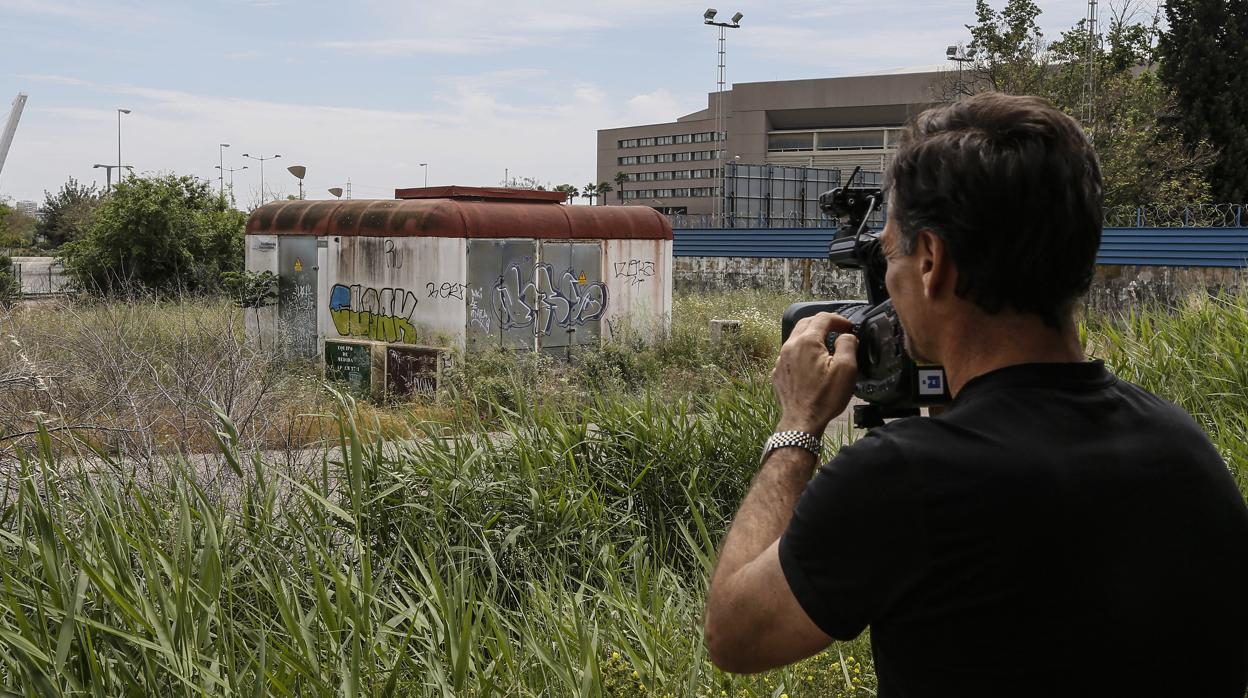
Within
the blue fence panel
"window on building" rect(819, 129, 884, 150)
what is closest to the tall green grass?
the blue fence panel

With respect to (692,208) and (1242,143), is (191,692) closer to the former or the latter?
(1242,143)

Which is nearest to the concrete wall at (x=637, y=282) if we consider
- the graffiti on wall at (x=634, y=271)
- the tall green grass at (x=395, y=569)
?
the graffiti on wall at (x=634, y=271)

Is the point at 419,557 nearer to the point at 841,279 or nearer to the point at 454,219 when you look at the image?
the point at 454,219

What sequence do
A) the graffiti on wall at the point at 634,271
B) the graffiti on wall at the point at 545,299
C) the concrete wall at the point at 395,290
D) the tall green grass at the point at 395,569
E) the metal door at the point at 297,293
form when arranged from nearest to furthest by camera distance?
1. the tall green grass at the point at 395,569
2. the concrete wall at the point at 395,290
3. the graffiti on wall at the point at 545,299
4. the metal door at the point at 297,293
5. the graffiti on wall at the point at 634,271

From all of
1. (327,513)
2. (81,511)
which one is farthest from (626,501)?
(81,511)

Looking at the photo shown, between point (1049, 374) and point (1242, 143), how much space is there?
104ft

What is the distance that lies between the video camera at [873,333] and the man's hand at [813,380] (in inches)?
2.1

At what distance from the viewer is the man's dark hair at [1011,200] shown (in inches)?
58.7

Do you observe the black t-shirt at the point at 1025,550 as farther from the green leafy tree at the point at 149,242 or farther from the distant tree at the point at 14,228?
the distant tree at the point at 14,228

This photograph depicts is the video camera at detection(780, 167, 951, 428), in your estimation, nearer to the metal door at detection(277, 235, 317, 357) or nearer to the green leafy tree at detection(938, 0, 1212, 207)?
the metal door at detection(277, 235, 317, 357)

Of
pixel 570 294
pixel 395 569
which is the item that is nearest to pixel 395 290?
pixel 570 294

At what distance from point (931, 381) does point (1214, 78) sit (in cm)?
3156

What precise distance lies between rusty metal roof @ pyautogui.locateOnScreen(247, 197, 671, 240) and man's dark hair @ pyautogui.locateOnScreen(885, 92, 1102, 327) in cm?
1228

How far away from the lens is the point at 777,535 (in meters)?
1.67
